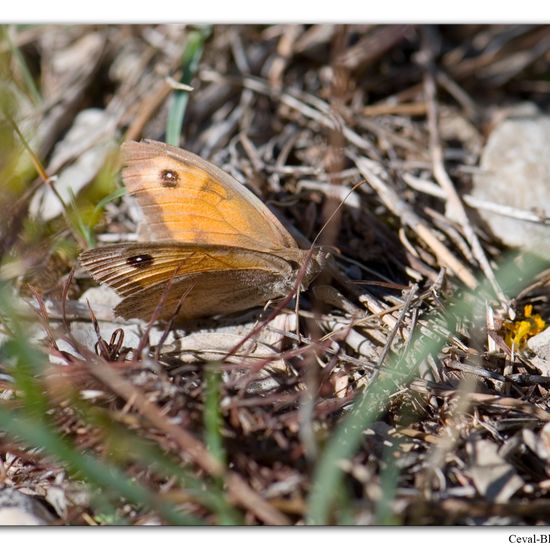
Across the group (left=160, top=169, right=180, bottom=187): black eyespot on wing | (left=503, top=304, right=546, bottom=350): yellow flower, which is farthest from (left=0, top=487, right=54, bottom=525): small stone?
(left=503, top=304, right=546, bottom=350): yellow flower

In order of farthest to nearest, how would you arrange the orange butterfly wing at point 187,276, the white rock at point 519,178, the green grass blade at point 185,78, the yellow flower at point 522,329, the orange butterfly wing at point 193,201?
the green grass blade at point 185,78 → the white rock at point 519,178 → the yellow flower at point 522,329 → the orange butterfly wing at point 193,201 → the orange butterfly wing at point 187,276

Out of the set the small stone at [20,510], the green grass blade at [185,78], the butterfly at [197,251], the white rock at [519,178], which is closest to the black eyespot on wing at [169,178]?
the butterfly at [197,251]

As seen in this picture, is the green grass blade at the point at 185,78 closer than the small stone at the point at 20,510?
No

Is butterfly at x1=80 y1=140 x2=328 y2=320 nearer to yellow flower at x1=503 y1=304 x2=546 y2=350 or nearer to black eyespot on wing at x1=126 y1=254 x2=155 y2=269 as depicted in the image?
black eyespot on wing at x1=126 y1=254 x2=155 y2=269

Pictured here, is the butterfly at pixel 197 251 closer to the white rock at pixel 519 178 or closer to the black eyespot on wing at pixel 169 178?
the black eyespot on wing at pixel 169 178

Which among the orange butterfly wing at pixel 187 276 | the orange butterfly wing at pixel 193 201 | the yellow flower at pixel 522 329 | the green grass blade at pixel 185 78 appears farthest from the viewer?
the green grass blade at pixel 185 78

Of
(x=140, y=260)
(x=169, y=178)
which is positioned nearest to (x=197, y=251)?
(x=140, y=260)
